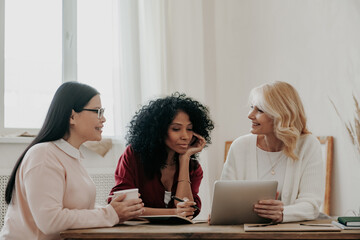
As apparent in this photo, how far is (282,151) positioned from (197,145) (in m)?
0.46

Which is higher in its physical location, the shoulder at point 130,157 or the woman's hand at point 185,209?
the shoulder at point 130,157

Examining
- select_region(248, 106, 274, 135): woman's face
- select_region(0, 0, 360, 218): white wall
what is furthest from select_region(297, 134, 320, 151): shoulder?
select_region(0, 0, 360, 218): white wall

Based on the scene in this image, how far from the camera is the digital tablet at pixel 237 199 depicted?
177 cm

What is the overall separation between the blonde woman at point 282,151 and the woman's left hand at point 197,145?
0.16 m

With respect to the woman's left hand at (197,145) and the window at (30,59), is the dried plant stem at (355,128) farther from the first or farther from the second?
the window at (30,59)

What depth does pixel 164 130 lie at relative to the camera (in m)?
2.39

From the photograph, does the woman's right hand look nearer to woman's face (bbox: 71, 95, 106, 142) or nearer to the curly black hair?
woman's face (bbox: 71, 95, 106, 142)

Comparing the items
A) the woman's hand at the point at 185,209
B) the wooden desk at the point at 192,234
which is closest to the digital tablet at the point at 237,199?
the wooden desk at the point at 192,234

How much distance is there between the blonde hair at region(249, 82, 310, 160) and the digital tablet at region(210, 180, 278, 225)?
0.52m

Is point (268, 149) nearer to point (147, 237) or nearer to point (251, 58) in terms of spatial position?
point (147, 237)

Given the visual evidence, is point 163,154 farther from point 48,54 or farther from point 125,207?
point 48,54

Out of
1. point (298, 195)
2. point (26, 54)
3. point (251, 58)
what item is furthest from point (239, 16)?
point (298, 195)

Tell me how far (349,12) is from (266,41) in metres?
0.90

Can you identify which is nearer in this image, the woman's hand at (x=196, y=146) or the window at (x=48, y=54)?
the woman's hand at (x=196, y=146)
